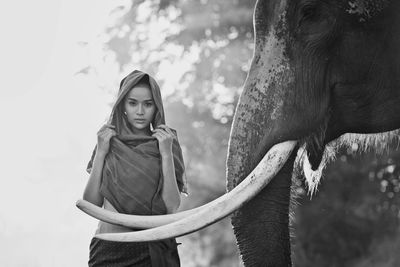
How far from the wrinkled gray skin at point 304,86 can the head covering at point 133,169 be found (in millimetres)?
331

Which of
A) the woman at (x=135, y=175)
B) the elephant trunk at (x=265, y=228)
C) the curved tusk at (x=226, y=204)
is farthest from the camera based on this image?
the elephant trunk at (x=265, y=228)

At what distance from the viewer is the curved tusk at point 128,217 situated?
171 inches

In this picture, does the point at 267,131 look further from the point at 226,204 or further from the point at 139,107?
the point at 139,107

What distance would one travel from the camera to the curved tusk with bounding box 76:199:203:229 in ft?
14.3

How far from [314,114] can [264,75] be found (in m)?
0.28

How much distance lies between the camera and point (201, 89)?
1476 cm

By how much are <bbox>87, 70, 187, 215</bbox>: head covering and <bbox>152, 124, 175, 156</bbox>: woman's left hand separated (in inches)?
1.2

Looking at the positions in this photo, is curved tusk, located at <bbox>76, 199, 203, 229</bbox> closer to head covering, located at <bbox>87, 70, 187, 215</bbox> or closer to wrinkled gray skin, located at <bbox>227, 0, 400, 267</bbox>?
head covering, located at <bbox>87, 70, 187, 215</bbox>

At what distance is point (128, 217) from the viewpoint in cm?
440

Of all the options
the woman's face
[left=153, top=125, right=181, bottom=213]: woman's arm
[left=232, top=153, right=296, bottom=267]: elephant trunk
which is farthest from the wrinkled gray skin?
the woman's face

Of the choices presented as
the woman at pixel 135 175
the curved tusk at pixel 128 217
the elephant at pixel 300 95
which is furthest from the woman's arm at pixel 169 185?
the elephant at pixel 300 95

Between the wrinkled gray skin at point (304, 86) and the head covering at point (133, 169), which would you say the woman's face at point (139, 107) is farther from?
the wrinkled gray skin at point (304, 86)

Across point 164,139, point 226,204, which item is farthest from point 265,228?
point 164,139

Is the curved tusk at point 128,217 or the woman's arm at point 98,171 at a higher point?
the woman's arm at point 98,171
